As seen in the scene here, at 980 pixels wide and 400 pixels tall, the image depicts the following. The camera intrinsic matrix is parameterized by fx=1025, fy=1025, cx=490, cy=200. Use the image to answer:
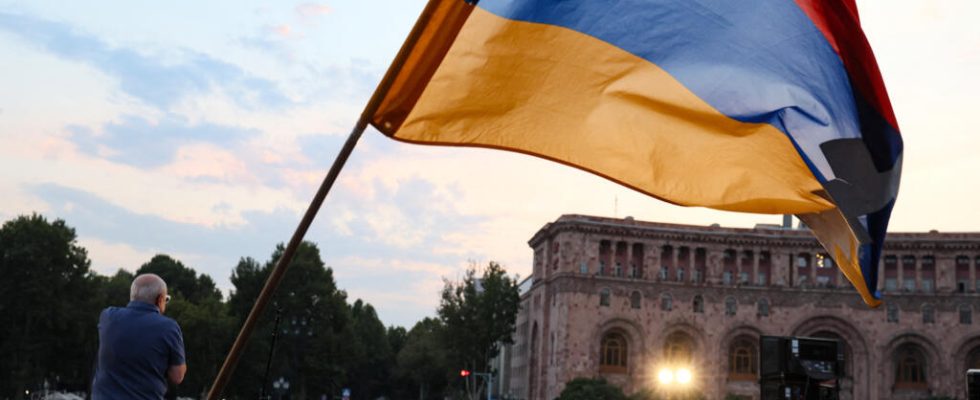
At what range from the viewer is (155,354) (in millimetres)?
4469

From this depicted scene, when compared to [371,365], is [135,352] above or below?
below

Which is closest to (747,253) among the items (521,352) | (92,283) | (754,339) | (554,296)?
(754,339)

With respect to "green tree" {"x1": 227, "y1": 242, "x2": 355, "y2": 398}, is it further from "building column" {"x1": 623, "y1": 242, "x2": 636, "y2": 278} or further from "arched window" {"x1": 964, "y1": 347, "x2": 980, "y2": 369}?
"arched window" {"x1": 964, "y1": 347, "x2": 980, "y2": 369}

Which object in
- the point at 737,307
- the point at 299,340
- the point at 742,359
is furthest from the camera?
the point at 299,340

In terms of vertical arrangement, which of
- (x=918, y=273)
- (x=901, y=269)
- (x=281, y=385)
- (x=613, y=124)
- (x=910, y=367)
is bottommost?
(x=281, y=385)

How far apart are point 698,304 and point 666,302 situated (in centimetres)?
232

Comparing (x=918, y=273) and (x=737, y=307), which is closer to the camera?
(x=737, y=307)

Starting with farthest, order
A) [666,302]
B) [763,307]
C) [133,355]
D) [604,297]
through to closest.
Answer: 1. [763,307]
2. [666,302]
3. [604,297]
4. [133,355]

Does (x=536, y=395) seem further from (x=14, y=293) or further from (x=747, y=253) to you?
(x=14, y=293)

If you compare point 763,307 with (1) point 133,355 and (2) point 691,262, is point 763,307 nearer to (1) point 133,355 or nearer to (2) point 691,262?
(2) point 691,262

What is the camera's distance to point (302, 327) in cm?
7756

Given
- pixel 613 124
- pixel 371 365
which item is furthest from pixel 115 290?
pixel 613 124

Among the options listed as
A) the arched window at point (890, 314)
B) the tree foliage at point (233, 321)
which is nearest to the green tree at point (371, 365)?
the tree foliage at point (233, 321)

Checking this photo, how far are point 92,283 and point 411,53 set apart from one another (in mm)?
72712
